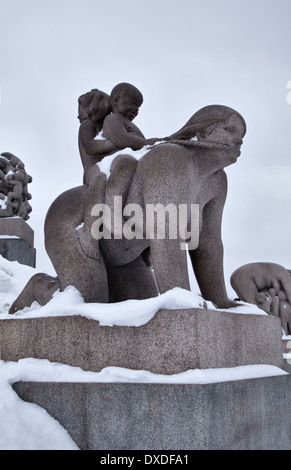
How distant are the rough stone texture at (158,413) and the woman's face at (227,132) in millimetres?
1610

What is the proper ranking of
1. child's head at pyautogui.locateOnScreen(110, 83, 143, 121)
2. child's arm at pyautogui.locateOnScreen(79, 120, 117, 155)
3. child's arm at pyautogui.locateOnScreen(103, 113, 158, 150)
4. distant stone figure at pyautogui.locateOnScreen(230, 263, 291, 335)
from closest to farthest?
child's arm at pyautogui.locateOnScreen(103, 113, 158, 150) → child's arm at pyautogui.locateOnScreen(79, 120, 117, 155) → child's head at pyautogui.locateOnScreen(110, 83, 143, 121) → distant stone figure at pyautogui.locateOnScreen(230, 263, 291, 335)

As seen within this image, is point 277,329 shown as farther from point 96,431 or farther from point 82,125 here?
A: point 82,125

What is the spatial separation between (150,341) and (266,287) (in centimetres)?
506

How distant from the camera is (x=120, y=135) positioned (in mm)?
3418

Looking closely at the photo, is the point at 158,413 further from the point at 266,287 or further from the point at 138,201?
the point at 266,287

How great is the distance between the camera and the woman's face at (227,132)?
3240mm

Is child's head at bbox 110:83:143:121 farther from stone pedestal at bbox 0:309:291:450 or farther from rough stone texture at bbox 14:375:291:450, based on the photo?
rough stone texture at bbox 14:375:291:450

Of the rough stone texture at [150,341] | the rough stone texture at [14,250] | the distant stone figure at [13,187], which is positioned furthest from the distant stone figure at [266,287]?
the distant stone figure at [13,187]

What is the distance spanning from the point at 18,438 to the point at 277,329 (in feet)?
6.72

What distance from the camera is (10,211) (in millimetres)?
13664

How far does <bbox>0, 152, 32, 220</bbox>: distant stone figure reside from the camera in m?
13.8

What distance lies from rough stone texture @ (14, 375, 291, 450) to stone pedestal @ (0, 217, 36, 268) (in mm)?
10987

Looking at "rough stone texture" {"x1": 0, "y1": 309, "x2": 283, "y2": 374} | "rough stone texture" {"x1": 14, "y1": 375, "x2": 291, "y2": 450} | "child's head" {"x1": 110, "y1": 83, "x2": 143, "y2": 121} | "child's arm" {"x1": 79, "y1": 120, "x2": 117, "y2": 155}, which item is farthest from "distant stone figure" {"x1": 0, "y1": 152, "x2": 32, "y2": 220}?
"rough stone texture" {"x1": 14, "y1": 375, "x2": 291, "y2": 450}
